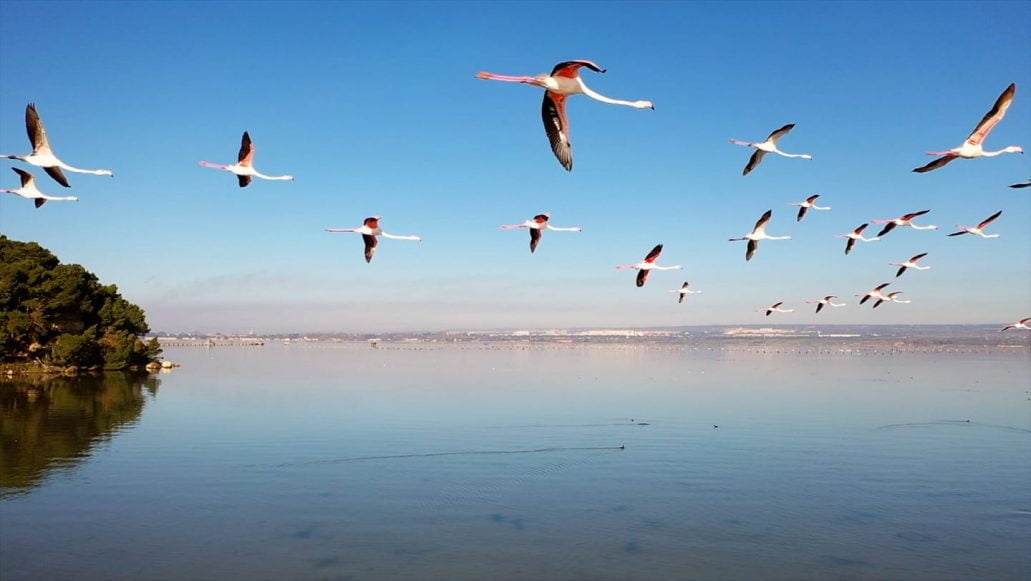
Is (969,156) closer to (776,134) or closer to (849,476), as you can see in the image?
(776,134)

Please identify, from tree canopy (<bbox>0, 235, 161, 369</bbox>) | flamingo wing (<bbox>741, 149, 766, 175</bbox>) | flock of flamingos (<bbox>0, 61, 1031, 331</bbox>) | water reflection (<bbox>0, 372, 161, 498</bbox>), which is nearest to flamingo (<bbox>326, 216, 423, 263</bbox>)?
flock of flamingos (<bbox>0, 61, 1031, 331</bbox>)

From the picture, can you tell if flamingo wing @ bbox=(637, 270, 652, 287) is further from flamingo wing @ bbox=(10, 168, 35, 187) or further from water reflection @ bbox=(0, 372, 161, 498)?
water reflection @ bbox=(0, 372, 161, 498)

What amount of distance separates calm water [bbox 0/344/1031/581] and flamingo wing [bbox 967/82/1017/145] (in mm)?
12653

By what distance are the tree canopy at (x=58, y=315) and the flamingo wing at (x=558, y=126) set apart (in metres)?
67.6

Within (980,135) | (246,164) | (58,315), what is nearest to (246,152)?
(246,164)

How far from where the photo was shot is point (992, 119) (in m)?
11.9

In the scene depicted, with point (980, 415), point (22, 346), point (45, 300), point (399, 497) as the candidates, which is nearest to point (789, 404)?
point (980, 415)

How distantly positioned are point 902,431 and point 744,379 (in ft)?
141

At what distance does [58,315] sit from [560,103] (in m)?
74.4

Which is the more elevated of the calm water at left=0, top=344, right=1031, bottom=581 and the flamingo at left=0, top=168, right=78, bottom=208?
the flamingo at left=0, top=168, right=78, bottom=208

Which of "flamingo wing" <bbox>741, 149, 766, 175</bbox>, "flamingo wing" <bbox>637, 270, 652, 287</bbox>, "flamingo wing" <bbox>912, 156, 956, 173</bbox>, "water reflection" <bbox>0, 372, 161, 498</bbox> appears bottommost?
"water reflection" <bbox>0, 372, 161, 498</bbox>

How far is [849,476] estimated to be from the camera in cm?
3209

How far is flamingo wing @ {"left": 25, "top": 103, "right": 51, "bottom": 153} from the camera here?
38.3ft

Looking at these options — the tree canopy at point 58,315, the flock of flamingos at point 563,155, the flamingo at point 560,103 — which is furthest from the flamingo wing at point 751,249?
the tree canopy at point 58,315
